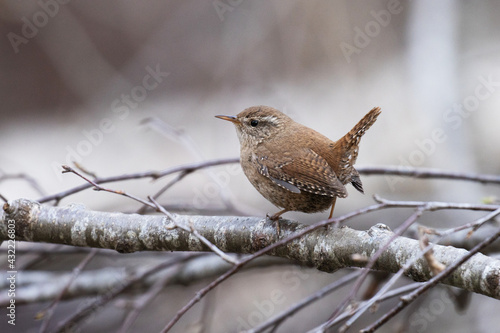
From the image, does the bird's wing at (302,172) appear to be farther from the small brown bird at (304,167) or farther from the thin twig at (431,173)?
the thin twig at (431,173)

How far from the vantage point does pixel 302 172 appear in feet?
9.06

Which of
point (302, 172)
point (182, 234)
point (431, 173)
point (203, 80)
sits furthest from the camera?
point (203, 80)

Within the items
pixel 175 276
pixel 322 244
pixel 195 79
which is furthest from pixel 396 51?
pixel 322 244

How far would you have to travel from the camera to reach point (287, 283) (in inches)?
212

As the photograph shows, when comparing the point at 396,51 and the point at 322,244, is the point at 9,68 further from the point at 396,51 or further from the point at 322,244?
the point at 322,244

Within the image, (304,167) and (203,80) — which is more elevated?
(203,80)

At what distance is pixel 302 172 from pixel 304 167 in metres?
0.04

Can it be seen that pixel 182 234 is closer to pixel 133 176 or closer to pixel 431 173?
pixel 133 176

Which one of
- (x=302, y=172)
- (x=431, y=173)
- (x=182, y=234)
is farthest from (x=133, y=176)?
(x=431, y=173)

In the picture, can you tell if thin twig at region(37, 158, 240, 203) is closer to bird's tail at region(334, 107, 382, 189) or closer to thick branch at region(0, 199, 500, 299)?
thick branch at region(0, 199, 500, 299)

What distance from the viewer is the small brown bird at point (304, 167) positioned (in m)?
2.67

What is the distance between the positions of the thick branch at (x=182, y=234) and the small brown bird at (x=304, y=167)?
214 millimetres

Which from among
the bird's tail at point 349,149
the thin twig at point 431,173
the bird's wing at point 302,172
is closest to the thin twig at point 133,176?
the bird's wing at point 302,172

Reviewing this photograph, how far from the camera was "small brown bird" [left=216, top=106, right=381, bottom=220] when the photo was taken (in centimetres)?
267
